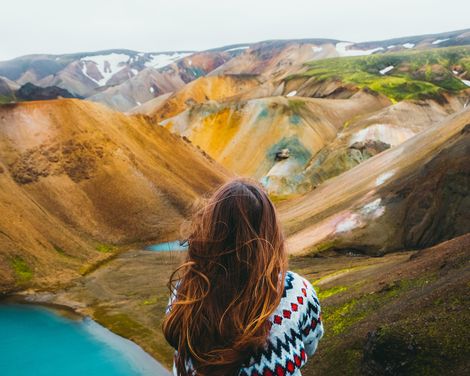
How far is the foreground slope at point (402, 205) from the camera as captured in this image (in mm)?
23500

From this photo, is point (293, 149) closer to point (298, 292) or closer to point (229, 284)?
point (298, 292)

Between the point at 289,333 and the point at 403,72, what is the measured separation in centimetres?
11019

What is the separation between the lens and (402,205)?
2681 cm

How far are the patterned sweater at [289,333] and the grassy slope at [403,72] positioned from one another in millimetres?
80095

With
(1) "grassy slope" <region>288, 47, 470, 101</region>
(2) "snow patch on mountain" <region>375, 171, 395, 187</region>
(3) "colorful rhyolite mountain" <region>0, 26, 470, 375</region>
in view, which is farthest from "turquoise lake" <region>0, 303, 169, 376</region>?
(1) "grassy slope" <region>288, 47, 470, 101</region>

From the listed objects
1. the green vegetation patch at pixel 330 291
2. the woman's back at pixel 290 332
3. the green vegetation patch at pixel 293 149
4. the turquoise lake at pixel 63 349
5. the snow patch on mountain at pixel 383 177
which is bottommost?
the green vegetation patch at pixel 293 149

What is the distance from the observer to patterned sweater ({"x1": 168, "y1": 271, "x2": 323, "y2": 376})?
12.2 ft

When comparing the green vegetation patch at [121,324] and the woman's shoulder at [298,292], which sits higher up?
the woman's shoulder at [298,292]

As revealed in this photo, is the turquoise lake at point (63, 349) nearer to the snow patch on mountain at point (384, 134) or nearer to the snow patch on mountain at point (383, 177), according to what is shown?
the snow patch on mountain at point (383, 177)

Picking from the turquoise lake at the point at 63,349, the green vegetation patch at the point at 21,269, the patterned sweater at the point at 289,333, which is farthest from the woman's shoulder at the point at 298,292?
the green vegetation patch at the point at 21,269

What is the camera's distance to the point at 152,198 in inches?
1773

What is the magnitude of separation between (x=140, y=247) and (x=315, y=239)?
1595 centimetres

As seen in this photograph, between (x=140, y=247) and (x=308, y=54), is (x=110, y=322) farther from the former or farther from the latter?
(x=308, y=54)

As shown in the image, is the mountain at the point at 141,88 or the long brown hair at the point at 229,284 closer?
the long brown hair at the point at 229,284
